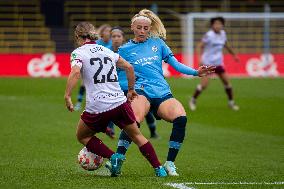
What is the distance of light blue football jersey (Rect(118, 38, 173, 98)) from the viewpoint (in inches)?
471

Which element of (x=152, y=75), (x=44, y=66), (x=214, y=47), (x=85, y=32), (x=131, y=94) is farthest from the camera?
(x=44, y=66)

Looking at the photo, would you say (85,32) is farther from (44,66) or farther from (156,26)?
(44,66)

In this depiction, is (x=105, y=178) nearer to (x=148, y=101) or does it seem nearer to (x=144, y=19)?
(x=148, y=101)

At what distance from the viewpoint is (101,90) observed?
10875 millimetres

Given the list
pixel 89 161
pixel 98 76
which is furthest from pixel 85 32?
pixel 89 161

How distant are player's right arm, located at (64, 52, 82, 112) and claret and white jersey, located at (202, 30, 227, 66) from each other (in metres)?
14.8

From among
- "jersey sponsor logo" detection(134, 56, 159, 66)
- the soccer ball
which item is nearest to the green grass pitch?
the soccer ball

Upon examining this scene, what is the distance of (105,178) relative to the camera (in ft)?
36.7

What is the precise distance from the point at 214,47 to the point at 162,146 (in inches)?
389

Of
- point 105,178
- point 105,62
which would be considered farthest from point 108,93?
point 105,178

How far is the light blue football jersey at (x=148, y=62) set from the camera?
11969 millimetres

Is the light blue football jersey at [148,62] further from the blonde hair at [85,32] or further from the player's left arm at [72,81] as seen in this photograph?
the player's left arm at [72,81]

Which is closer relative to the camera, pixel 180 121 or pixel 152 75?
pixel 180 121

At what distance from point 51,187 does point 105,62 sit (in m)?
1.70
